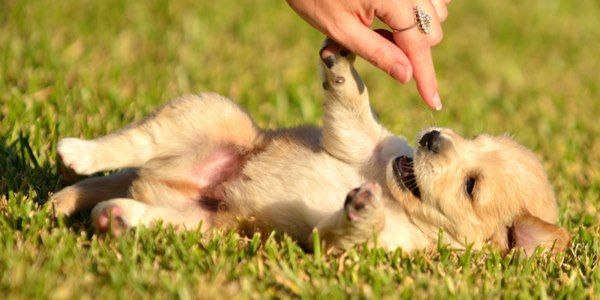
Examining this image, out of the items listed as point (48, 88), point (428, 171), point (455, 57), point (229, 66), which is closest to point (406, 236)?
point (428, 171)

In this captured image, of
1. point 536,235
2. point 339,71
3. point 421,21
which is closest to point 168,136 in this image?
point 339,71

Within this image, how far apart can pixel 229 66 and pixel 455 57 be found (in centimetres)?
286

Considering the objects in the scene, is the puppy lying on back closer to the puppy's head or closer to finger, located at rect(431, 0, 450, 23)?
the puppy's head

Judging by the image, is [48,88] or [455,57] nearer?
[48,88]

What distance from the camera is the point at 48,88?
6.30m

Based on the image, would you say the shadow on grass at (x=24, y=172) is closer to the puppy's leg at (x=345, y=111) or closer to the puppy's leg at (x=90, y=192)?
the puppy's leg at (x=90, y=192)

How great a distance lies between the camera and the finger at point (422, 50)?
3965mm

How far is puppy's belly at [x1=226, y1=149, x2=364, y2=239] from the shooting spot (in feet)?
13.9

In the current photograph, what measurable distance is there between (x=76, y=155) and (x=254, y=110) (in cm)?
273

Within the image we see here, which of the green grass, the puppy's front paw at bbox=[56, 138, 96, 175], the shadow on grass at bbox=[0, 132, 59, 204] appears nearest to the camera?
the green grass

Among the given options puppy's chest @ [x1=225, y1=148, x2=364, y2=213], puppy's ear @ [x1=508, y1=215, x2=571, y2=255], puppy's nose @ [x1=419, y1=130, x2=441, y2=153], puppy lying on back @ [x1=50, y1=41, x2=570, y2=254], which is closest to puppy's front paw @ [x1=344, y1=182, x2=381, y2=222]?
puppy lying on back @ [x1=50, y1=41, x2=570, y2=254]

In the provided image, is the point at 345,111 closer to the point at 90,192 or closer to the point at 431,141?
the point at 431,141

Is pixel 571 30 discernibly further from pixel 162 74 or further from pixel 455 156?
pixel 455 156

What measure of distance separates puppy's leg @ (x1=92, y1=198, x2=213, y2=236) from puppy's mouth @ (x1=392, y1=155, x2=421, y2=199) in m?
0.93
